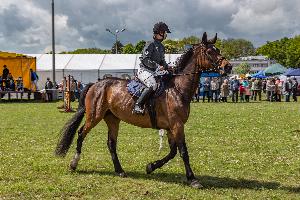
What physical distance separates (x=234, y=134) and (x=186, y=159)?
7.71m

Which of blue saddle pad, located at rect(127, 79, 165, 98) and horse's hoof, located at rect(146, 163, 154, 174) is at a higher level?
blue saddle pad, located at rect(127, 79, 165, 98)

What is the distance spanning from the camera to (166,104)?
8805 mm

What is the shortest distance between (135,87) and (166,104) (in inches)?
32.4

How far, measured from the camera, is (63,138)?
10047 mm

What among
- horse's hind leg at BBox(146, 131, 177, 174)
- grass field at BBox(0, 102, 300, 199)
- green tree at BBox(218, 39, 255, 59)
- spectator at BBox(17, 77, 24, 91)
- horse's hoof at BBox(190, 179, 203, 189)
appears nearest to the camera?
grass field at BBox(0, 102, 300, 199)

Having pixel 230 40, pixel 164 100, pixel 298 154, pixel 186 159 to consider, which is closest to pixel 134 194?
pixel 186 159

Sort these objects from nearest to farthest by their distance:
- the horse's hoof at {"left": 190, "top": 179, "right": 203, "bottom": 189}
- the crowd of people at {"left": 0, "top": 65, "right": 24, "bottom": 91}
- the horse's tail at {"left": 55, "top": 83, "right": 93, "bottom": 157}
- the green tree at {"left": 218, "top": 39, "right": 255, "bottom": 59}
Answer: the horse's hoof at {"left": 190, "top": 179, "right": 203, "bottom": 189} < the horse's tail at {"left": 55, "top": 83, "right": 93, "bottom": 157} < the crowd of people at {"left": 0, "top": 65, "right": 24, "bottom": 91} < the green tree at {"left": 218, "top": 39, "right": 255, "bottom": 59}

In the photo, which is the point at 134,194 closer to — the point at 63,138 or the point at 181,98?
the point at 181,98

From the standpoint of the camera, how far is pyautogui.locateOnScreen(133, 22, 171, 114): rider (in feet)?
29.3

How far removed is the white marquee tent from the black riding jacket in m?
36.1

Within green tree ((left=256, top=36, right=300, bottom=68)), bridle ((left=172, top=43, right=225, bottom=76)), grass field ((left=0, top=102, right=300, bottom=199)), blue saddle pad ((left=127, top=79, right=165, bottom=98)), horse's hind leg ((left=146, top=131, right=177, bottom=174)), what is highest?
green tree ((left=256, top=36, right=300, bottom=68))

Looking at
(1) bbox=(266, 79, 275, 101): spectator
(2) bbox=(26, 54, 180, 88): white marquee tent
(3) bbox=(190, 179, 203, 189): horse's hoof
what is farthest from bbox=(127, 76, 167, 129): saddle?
(2) bbox=(26, 54, 180, 88): white marquee tent

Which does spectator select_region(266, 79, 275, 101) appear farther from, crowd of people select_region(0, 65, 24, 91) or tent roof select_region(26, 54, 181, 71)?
crowd of people select_region(0, 65, 24, 91)

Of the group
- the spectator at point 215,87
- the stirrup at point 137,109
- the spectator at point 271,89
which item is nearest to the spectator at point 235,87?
the spectator at point 215,87
